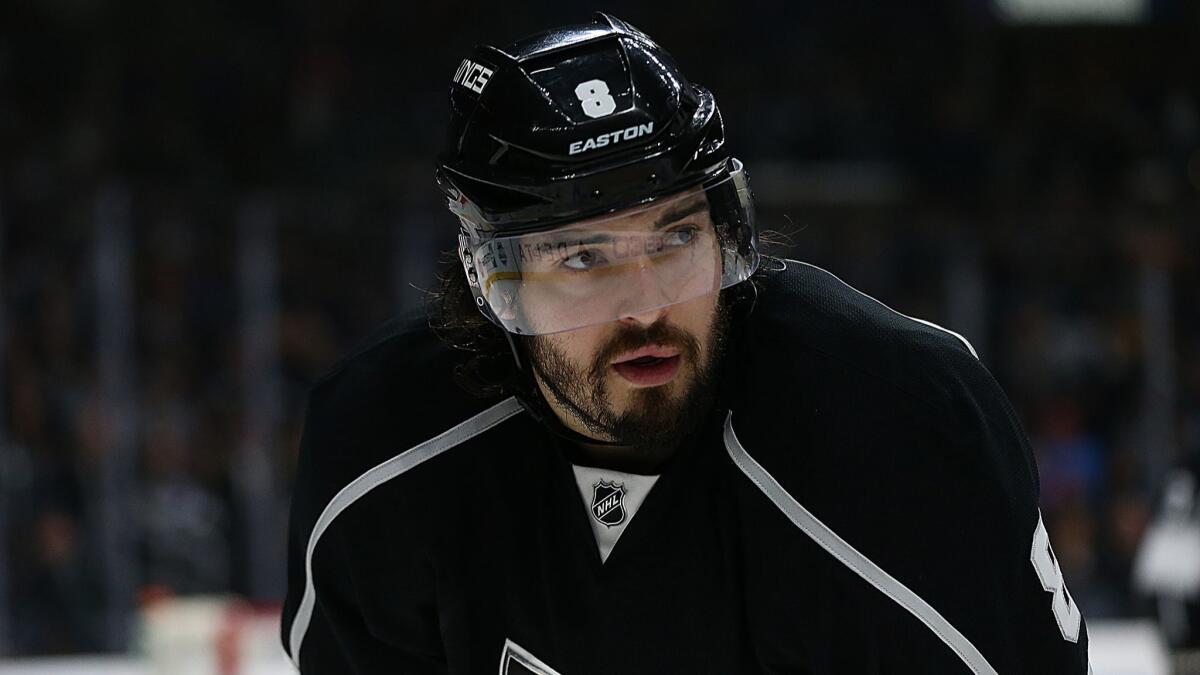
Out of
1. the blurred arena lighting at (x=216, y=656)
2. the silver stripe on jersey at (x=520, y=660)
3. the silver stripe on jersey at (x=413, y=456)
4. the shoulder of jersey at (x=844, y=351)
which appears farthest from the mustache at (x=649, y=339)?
the blurred arena lighting at (x=216, y=656)

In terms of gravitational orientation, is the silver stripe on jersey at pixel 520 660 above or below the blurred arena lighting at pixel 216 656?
above

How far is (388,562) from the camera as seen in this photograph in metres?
1.68

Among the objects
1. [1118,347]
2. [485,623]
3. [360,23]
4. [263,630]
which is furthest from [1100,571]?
[485,623]

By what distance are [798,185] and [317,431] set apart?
4.03 meters

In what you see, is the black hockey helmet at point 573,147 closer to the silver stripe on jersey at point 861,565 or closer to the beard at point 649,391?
the beard at point 649,391

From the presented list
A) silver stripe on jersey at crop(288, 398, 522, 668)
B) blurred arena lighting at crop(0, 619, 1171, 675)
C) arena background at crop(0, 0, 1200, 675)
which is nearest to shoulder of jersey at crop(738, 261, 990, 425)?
silver stripe on jersey at crop(288, 398, 522, 668)

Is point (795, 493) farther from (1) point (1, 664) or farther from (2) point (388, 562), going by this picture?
(1) point (1, 664)

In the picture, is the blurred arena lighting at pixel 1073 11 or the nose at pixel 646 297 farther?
the blurred arena lighting at pixel 1073 11

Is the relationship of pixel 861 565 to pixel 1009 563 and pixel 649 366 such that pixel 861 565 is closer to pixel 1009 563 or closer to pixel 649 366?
pixel 1009 563

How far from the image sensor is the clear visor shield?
147cm

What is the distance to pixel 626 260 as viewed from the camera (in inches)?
58.1

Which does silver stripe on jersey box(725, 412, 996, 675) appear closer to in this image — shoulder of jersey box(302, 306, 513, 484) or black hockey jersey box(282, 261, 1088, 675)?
black hockey jersey box(282, 261, 1088, 675)

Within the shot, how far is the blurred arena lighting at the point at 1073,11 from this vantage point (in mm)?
6188

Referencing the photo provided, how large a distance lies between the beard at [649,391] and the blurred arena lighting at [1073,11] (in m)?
5.05
